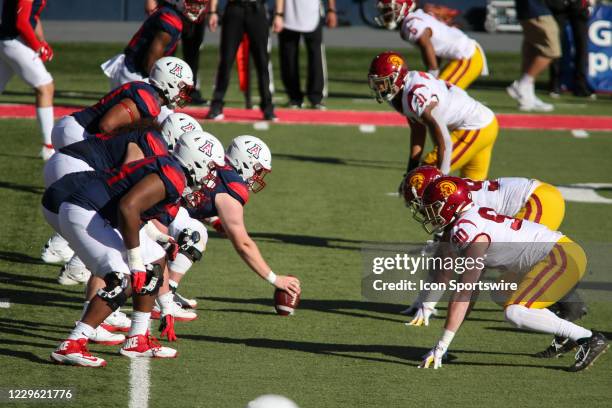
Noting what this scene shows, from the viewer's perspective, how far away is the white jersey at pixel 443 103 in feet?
27.7

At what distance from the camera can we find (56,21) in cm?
2564

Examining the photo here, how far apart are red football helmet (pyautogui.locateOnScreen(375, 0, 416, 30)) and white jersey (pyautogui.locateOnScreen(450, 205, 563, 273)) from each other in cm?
414

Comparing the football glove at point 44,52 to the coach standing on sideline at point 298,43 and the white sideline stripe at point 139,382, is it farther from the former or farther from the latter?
the white sideline stripe at point 139,382

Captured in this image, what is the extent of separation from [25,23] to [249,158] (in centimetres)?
443

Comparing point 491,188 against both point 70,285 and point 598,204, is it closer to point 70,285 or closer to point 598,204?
point 70,285

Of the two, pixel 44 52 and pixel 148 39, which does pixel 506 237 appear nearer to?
pixel 148 39

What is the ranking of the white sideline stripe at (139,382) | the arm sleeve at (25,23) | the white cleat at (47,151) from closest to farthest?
the white sideline stripe at (139,382), the arm sleeve at (25,23), the white cleat at (47,151)

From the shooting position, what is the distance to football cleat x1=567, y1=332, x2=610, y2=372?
6508 millimetres

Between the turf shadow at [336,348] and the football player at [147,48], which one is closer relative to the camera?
the turf shadow at [336,348]

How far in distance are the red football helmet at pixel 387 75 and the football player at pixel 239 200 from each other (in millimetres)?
1314

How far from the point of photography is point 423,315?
24.6 feet

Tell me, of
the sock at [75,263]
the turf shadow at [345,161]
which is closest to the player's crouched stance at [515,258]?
the sock at [75,263]

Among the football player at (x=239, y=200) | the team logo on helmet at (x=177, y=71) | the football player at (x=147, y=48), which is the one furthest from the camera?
the football player at (x=147, y=48)

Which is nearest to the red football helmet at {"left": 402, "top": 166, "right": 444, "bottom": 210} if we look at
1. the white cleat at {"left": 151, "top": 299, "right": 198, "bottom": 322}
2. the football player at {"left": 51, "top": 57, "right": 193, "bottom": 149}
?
the white cleat at {"left": 151, "top": 299, "right": 198, "bottom": 322}
